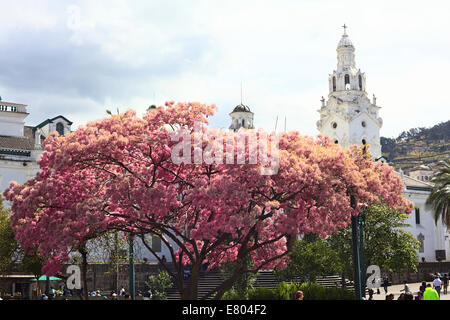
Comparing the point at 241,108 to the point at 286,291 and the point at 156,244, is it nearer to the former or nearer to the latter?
the point at 156,244

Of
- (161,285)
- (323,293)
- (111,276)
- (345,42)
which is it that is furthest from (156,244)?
(345,42)

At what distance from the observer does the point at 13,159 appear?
37.5 metres

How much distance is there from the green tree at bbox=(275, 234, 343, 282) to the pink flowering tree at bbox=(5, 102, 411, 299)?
9241 millimetres

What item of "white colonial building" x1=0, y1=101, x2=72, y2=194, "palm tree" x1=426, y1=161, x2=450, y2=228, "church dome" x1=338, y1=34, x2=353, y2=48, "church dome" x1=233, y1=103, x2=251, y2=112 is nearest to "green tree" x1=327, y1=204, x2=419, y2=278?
"palm tree" x1=426, y1=161, x2=450, y2=228

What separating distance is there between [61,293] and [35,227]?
1655 centimetres

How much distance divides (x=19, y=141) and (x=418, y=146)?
438 ft

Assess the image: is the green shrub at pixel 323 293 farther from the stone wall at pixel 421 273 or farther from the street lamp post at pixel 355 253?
the stone wall at pixel 421 273

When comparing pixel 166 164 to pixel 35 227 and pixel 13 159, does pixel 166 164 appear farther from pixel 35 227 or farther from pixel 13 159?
pixel 13 159

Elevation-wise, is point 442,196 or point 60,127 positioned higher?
→ point 60,127

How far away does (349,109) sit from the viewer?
62.5m

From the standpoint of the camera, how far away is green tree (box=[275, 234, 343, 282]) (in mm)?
26891

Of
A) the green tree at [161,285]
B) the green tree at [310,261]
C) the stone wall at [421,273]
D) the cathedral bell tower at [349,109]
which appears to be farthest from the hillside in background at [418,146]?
the green tree at [161,285]
